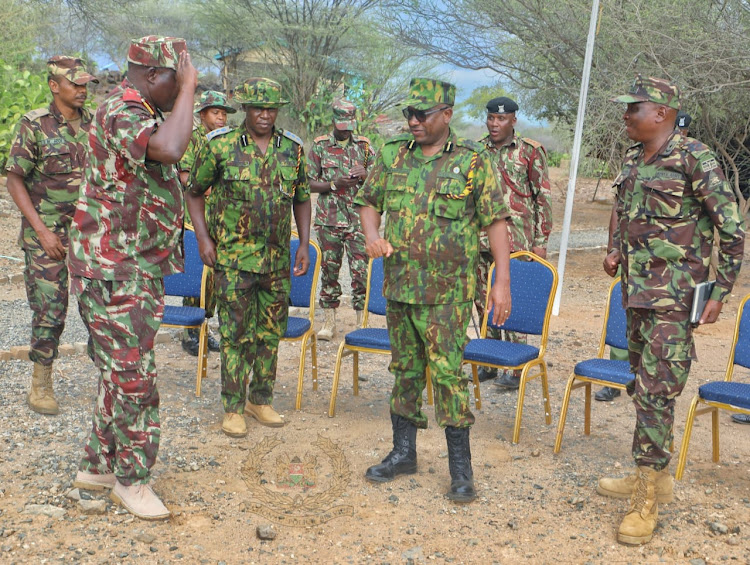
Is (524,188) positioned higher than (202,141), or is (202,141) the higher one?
(202,141)

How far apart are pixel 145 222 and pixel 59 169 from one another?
174cm

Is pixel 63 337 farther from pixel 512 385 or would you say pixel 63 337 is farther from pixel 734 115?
pixel 734 115

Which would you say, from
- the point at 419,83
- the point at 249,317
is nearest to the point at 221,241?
the point at 249,317

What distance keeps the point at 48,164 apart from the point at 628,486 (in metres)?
3.82

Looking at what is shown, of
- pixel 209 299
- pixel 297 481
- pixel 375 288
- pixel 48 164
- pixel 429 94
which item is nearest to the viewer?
pixel 429 94

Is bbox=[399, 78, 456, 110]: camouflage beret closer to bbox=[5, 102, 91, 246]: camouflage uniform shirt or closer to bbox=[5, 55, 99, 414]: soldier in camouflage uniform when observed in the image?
bbox=[5, 102, 91, 246]: camouflage uniform shirt

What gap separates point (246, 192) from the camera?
190 inches

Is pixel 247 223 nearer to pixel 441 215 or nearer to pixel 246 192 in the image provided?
pixel 246 192

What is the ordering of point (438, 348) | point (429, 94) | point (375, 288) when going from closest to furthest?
point (429, 94) → point (438, 348) → point (375, 288)

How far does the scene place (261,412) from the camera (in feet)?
17.2

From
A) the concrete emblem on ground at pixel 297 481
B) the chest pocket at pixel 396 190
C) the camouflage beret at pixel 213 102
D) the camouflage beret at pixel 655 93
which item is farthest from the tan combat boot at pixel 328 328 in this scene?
the camouflage beret at pixel 655 93

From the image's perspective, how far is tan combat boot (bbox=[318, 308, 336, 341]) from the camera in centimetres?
745

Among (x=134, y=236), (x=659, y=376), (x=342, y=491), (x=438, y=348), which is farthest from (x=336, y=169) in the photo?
(x=659, y=376)

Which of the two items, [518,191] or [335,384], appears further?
[518,191]
